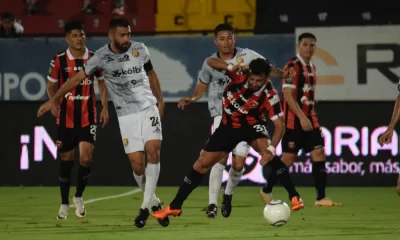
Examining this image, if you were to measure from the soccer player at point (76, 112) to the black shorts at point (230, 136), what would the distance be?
5.77 ft

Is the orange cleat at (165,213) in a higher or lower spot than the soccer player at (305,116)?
lower

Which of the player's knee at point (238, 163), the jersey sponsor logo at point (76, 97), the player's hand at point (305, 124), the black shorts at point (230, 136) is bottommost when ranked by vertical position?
the player's knee at point (238, 163)

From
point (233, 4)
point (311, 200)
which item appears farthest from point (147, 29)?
point (311, 200)

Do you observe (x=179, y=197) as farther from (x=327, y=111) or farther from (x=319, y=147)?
(x=327, y=111)

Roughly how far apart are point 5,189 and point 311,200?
4.94m

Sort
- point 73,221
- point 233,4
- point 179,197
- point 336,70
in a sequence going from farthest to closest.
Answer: point 233,4, point 336,70, point 73,221, point 179,197

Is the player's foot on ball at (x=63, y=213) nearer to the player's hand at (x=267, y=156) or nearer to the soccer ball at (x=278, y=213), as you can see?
the player's hand at (x=267, y=156)

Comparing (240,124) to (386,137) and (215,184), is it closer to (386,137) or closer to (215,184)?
(215,184)

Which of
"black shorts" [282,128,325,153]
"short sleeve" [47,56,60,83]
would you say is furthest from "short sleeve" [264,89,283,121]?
"black shorts" [282,128,325,153]

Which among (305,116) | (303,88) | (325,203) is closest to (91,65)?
(305,116)

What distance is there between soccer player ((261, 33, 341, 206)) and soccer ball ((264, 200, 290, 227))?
3.16 meters

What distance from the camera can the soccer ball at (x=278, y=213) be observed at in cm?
966

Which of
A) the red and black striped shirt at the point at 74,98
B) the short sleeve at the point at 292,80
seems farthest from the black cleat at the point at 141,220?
the short sleeve at the point at 292,80

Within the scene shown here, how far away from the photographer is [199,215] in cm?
1170
